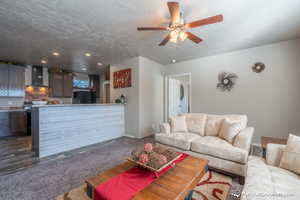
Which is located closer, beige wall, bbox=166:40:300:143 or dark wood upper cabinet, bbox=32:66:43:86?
beige wall, bbox=166:40:300:143

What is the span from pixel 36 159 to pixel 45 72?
436 cm

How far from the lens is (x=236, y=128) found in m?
2.36

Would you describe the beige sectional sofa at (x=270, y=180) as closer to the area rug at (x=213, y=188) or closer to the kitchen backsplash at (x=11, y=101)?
the area rug at (x=213, y=188)

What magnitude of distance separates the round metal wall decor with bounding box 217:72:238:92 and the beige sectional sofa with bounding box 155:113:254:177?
146cm

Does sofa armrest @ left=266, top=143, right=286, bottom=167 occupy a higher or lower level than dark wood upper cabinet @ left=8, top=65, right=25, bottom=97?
lower

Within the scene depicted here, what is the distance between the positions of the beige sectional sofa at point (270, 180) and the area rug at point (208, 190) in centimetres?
49

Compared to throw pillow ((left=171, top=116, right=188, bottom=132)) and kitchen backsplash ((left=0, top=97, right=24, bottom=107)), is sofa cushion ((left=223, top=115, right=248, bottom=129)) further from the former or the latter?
kitchen backsplash ((left=0, top=97, right=24, bottom=107))

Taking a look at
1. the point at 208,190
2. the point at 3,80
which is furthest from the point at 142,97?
the point at 3,80

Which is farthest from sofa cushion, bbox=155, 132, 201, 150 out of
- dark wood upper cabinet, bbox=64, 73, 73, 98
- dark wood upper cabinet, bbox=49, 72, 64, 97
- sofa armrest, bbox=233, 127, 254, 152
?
dark wood upper cabinet, bbox=49, 72, 64, 97

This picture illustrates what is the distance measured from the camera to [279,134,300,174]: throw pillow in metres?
1.40

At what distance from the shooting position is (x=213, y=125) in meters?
2.82

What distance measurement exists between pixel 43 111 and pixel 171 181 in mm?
2936

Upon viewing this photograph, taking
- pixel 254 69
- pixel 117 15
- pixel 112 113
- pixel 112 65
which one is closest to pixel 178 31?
pixel 117 15

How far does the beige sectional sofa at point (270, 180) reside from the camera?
1083 millimetres
